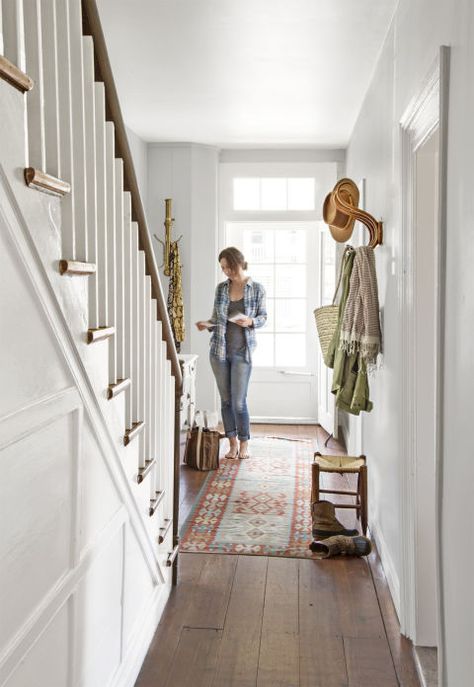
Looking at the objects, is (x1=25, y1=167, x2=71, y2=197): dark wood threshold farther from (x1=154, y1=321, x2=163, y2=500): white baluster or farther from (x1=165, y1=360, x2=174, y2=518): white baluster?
(x1=165, y1=360, x2=174, y2=518): white baluster

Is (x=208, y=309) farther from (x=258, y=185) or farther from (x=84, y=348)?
(x=84, y=348)

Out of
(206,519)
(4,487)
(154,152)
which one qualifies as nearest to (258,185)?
(154,152)

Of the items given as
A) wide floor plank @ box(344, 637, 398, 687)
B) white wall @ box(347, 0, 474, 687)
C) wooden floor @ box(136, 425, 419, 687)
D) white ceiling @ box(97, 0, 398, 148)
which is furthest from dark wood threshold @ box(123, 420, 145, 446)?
white ceiling @ box(97, 0, 398, 148)

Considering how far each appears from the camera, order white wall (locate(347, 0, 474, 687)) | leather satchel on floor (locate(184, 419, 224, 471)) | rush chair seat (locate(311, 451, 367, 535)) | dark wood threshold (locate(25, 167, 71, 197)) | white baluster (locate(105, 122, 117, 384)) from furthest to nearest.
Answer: leather satchel on floor (locate(184, 419, 224, 471)) → rush chair seat (locate(311, 451, 367, 535)) → white baluster (locate(105, 122, 117, 384)) → white wall (locate(347, 0, 474, 687)) → dark wood threshold (locate(25, 167, 71, 197))

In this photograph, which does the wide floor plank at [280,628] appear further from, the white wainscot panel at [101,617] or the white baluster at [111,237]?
the white baluster at [111,237]

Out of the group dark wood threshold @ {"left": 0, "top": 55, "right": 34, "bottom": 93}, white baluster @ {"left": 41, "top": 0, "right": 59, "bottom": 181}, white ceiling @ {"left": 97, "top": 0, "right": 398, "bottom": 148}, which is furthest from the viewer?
white ceiling @ {"left": 97, "top": 0, "right": 398, "bottom": 148}

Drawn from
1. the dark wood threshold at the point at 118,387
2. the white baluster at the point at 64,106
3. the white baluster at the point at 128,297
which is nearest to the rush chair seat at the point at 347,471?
the white baluster at the point at 128,297

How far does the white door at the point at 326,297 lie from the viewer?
6266 millimetres

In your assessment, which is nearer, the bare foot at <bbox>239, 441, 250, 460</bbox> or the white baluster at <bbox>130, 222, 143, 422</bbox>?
the white baluster at <bbox>130, 222, 143, 422</bbox>

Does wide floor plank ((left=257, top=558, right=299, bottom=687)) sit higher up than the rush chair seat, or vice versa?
the rush chair seat

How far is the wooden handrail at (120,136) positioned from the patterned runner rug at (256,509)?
4.17 ft

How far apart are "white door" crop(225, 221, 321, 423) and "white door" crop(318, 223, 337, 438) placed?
0.70 ft

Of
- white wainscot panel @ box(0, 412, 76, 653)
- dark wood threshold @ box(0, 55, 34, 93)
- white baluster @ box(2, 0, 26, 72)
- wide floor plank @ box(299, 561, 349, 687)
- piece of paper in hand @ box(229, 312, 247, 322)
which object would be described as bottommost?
wide floor plank @ box(299, 561, 349, 687)

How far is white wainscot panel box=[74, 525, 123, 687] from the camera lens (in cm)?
183
